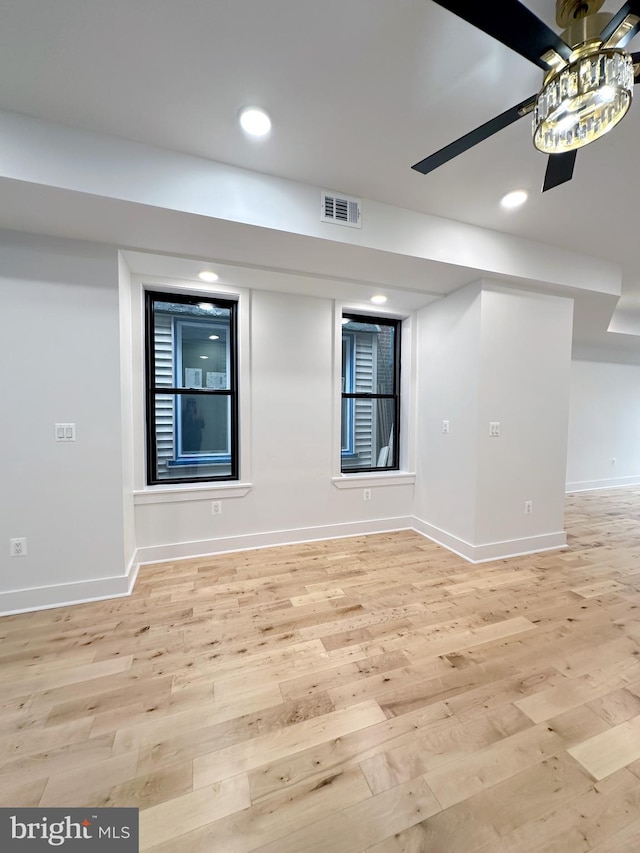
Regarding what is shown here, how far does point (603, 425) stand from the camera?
575cm

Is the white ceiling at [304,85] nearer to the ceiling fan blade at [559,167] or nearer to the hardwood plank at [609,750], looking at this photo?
the ceiling fan blade at [559,167]

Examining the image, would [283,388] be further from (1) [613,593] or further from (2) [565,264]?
(1) [613,593]

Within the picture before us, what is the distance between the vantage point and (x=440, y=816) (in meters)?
1.08

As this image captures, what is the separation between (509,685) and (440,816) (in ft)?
2.44

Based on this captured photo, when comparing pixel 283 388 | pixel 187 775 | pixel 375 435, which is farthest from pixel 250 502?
pixel 187 775

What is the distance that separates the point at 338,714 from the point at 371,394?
294 centimetres

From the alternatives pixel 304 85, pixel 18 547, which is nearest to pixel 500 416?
pixel 304 85

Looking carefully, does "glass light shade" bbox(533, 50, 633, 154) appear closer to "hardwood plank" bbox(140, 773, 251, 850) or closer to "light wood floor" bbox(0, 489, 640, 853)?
"light wood floor" bbox(0, 489, 640, 853)

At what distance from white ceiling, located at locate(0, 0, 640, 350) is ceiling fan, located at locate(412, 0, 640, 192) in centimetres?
19

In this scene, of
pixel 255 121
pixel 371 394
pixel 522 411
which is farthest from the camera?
pixel 371 394

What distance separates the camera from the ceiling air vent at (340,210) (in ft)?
6.95

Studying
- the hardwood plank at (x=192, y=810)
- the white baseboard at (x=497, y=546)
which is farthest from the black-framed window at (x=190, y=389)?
the hardwood plank at (x=192, y=810)

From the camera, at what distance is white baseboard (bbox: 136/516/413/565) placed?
2900 mm

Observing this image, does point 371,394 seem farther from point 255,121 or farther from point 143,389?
point 255,121
